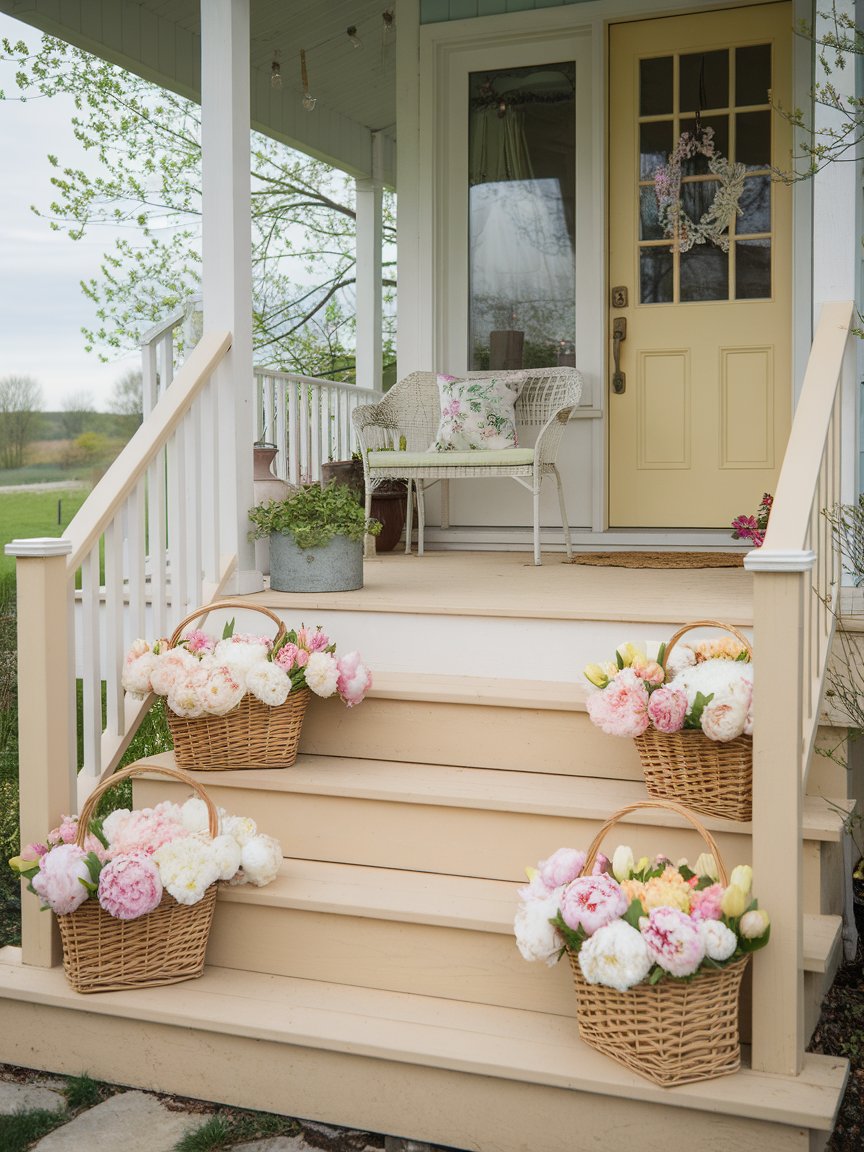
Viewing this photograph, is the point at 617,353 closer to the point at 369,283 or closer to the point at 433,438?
the point at 433,438

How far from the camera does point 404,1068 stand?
6.72 feet

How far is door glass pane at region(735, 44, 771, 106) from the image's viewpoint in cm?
456

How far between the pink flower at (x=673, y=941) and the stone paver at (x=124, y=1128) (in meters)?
0.92

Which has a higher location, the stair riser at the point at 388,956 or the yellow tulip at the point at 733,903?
the yellow tulip at the point at 733,903

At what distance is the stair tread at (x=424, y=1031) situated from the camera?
6.13 feet

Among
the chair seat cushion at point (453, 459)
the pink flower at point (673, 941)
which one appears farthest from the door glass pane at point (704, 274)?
the pink flower at point (673, 941)

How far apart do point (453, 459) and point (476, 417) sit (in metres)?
0.46

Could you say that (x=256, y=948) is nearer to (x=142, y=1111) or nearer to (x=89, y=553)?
(x=142, y=1111)

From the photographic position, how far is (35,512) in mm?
11500

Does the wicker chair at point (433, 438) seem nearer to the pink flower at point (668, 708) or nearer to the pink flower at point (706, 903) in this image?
the pink flower at point (668, 708)

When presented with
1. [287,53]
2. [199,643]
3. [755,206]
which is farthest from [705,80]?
[199,643]

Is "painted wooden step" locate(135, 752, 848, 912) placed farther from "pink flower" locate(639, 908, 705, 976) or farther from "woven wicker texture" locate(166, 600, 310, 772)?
"pink flower" locate(639, 908, 705, 976)

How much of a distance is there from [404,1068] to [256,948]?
0.47 metres

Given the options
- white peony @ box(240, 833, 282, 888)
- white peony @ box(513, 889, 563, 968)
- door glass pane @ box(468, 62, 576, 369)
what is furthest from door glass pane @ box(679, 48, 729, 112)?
white peony @ box(513, 889, 563, 968)
